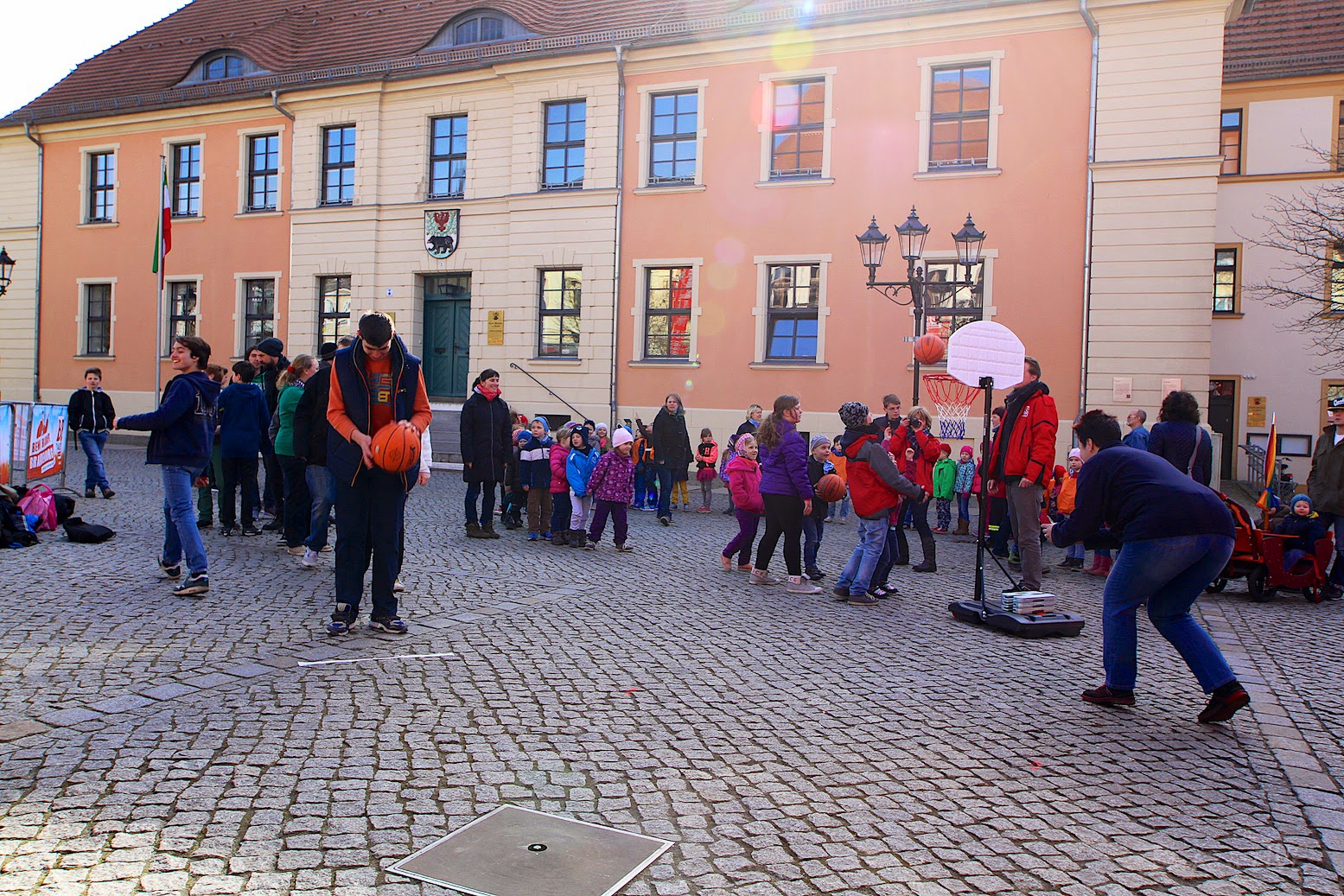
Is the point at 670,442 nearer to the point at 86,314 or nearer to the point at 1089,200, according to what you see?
the point at 1089,200

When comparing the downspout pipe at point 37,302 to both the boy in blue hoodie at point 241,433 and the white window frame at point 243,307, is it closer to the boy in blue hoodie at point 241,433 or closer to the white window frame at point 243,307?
the white window frame at point 243,307

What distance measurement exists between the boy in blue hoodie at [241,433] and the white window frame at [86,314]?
21.2 m

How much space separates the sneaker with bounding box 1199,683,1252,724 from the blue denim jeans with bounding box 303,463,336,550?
22.3 ft

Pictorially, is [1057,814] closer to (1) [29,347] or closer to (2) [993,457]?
(2) [993,457]

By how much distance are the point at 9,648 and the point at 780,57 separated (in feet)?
64.1

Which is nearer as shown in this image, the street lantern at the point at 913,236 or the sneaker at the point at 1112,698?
the sneaker at the point at 1112,698

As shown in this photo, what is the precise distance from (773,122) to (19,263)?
74.8 ft

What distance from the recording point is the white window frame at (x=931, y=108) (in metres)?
20.5

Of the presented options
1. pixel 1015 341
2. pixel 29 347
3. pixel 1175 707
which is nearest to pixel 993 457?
pixel 1015 341

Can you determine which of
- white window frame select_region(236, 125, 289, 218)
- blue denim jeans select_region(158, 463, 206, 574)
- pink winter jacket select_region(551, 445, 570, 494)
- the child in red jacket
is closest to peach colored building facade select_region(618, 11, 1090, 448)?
white window frame select_region(236, 125, 289, 218)

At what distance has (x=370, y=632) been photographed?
6.86 m

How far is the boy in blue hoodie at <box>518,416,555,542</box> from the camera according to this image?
41.0 feet

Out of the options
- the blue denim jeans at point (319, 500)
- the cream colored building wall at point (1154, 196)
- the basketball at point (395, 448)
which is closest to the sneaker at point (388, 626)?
the basketball at point (395, 448)

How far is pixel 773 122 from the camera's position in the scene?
2239 cm
